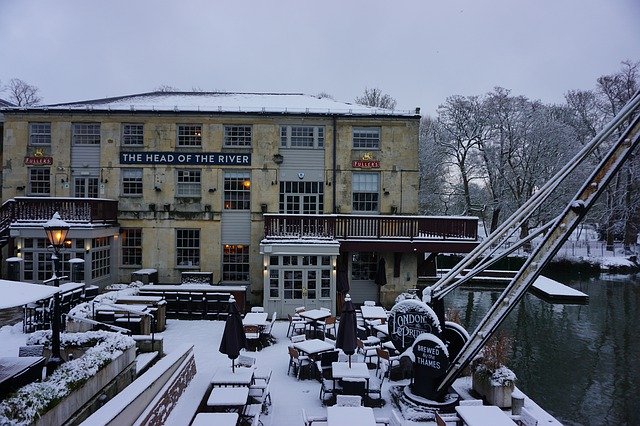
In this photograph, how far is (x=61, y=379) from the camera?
689 cm

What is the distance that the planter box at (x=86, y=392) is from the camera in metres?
6.27

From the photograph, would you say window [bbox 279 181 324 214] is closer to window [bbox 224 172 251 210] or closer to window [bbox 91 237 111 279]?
window [bbox 224 172 251 210]

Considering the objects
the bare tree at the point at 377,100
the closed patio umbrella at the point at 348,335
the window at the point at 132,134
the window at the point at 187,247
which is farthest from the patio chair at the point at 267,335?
the bare tree at the point at 377,100

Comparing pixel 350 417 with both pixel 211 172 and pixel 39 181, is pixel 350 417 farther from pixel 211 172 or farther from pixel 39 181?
pixel 39 181

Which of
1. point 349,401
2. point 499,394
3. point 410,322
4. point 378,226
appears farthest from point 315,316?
point 499,394

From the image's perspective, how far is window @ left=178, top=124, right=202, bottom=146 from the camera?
20.7 m

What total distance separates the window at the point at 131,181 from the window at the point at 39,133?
13.3ft

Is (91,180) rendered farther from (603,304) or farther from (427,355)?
(603,304)

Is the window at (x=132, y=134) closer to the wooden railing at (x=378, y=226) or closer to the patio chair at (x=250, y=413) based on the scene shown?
the wooden railing at (x=378, y=226)

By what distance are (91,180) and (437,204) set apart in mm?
31206

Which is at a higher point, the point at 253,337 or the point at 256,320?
the point at 256,320

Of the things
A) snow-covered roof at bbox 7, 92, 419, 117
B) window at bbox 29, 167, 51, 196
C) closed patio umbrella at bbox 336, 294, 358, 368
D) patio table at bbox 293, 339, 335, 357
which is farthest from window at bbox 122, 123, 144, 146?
closed patio umbrella at bbox 336, 294, 358, 368

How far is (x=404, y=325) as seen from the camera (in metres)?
10.3

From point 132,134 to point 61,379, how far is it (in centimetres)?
1607
